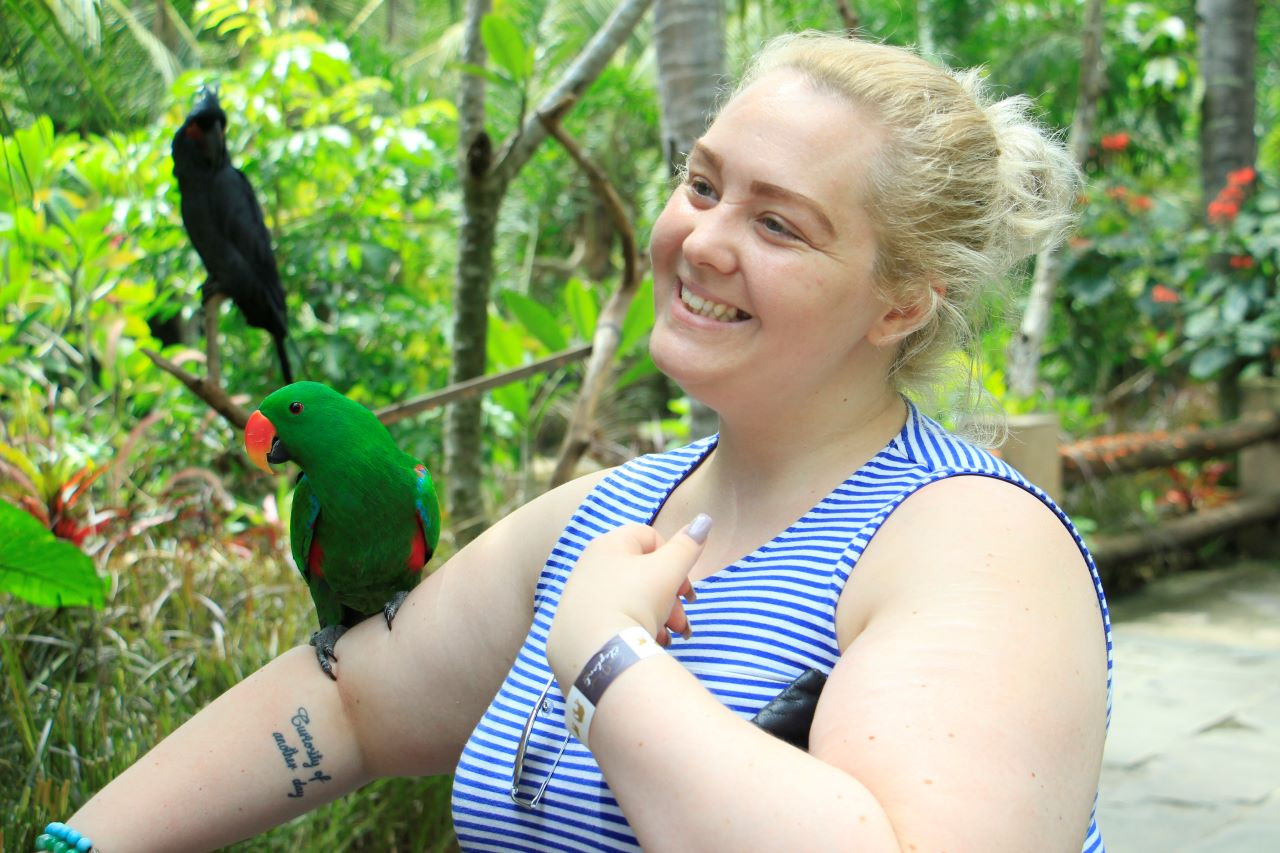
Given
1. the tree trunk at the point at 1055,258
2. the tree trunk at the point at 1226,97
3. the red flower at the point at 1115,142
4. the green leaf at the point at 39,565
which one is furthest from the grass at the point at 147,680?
the red flower at the point at 1115,142

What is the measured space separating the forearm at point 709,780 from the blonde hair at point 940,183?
48 centimetres

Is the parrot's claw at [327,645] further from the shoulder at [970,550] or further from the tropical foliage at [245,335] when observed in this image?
the shoulder at [970,550]

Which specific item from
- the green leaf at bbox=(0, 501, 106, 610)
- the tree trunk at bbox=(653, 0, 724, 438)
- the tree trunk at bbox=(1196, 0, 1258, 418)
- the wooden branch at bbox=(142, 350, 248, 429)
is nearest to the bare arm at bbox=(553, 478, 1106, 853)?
the green leaf at bbox=(0, 501, 106, 610)

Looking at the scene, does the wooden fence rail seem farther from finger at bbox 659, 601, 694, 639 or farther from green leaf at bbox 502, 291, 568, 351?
finger at bbox 659, 601, 694, 639

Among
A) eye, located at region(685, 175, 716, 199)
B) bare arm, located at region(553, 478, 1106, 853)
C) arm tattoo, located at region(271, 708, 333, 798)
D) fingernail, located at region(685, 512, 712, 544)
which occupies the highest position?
eye, located at region(685, 175, 716, 199)

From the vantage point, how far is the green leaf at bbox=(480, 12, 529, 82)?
7.49 feet

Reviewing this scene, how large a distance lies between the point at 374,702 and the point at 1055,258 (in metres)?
5.21

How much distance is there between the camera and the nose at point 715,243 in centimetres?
108

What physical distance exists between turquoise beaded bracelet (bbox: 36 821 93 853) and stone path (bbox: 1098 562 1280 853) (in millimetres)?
2581

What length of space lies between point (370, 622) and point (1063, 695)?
0.82m

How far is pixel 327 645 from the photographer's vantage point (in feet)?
4.45

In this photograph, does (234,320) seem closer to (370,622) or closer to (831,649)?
(370,622)

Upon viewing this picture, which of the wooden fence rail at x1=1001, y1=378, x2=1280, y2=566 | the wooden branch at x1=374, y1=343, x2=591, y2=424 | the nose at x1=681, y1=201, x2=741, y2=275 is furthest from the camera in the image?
the wooden fence rail at x1=1001, y1=378, x2=1280, y2=566

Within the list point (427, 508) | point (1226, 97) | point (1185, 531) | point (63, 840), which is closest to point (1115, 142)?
A: point (1226, 97)
